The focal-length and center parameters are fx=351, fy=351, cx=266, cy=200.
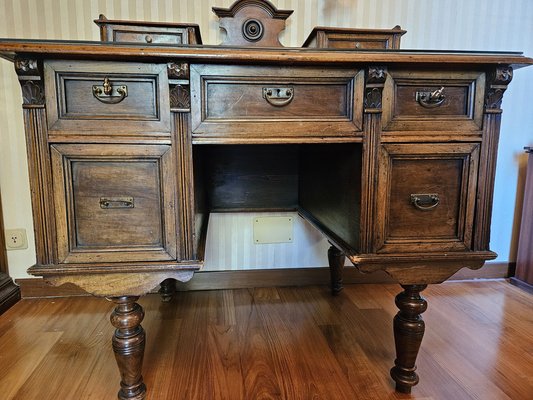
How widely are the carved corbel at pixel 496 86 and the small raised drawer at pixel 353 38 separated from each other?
23.6 inches

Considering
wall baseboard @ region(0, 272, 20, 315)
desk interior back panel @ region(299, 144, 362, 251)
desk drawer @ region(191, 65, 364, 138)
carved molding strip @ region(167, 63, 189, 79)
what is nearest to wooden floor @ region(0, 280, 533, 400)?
wall baseboard @ region(0, 272, 20, 315)

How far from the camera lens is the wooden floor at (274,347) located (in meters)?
0.99

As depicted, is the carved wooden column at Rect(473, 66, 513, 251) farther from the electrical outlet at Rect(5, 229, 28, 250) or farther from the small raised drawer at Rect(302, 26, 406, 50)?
the electrical outlet at Rect(5, 229, 28, 250)

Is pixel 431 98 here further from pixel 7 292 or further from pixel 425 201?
pixel 7 292

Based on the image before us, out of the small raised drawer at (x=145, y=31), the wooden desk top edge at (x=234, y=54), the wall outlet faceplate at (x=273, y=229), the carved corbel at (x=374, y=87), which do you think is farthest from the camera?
the wall outlet faceplate at (x=273, y=229)

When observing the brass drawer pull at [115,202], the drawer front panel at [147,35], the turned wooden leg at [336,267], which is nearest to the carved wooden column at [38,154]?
the brass drawer pull at [115,202]

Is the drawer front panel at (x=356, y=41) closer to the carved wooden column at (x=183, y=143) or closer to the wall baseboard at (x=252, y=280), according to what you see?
the carved wooden column at (x=183, y=143)

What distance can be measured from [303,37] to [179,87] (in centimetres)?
96

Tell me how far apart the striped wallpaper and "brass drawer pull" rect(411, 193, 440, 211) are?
0.83 meters

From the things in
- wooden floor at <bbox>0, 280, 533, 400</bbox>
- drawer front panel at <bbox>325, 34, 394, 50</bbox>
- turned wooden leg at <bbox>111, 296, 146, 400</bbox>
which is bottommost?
wooden floor at <bbox>0, 280, 533, 400</bbox>

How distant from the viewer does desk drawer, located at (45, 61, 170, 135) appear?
0.76 m

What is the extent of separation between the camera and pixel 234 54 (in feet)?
2.53

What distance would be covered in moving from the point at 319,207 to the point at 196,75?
2.20 feet

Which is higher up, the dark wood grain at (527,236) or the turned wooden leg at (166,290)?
the dark wood grain at (527,236)
